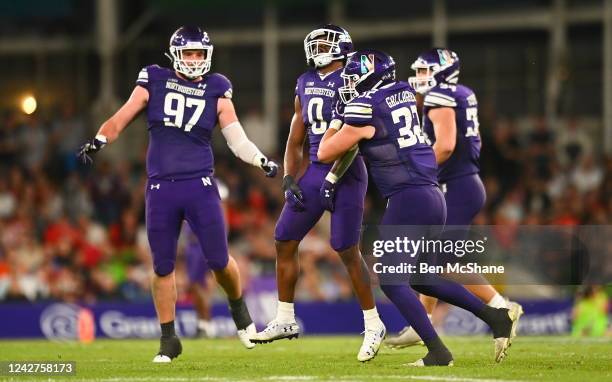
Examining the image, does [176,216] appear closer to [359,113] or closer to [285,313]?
[285,313]

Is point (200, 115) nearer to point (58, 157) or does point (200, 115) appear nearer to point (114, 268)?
point (114, 268)

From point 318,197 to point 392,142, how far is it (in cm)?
94

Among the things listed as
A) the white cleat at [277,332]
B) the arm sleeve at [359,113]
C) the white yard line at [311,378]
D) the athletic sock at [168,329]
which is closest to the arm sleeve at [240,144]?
the arm sleeve at [359,113]

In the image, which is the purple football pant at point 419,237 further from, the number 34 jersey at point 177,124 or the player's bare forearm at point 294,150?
the number 34 jersey at point 177,124

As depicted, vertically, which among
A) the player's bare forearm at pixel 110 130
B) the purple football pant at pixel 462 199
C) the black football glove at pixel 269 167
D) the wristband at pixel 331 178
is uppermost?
the player's bare forearm at pixel 110 130

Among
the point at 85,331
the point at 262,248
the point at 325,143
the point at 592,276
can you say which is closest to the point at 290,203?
the point at 325,143

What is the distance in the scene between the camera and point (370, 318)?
32.0ft

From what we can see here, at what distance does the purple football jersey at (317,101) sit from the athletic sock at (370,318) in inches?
49.6

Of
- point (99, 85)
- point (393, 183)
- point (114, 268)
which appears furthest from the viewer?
point (99, 85)

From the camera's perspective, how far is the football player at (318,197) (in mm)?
9805

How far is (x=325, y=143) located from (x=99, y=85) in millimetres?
15049

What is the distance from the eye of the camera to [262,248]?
19078 mm

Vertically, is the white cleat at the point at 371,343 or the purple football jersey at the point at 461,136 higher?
the purple football jersey at the point at 461,136

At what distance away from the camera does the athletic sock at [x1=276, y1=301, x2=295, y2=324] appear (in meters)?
10.1
